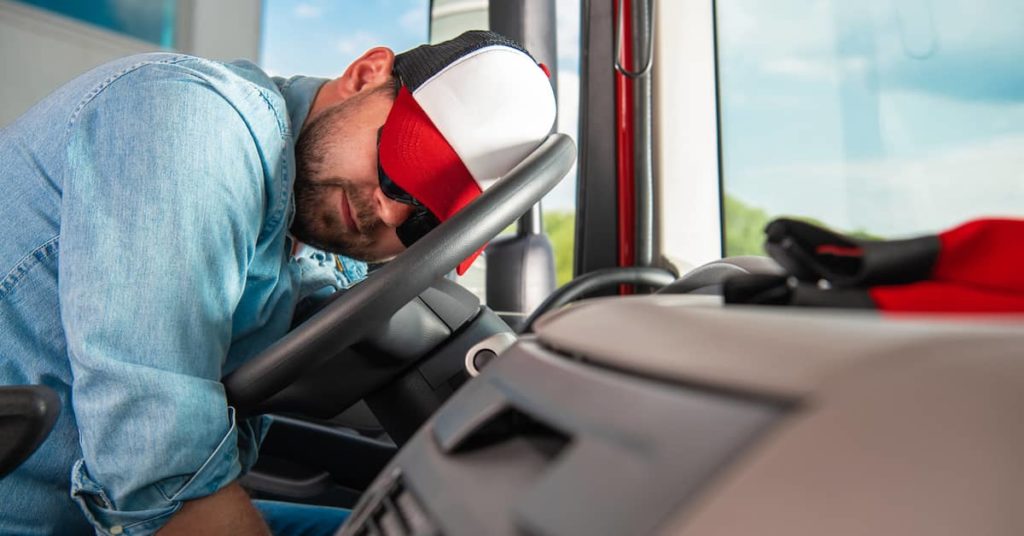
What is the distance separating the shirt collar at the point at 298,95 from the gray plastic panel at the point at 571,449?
756 mm

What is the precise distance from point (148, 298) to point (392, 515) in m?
0.39

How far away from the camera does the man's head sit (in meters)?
0.86

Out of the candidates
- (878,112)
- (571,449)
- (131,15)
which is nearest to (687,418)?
(571,449)

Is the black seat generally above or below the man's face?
below

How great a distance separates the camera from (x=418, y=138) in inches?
33.5

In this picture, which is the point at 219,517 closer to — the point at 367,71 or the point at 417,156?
the point at 417,156

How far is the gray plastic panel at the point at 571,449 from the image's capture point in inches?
7.8

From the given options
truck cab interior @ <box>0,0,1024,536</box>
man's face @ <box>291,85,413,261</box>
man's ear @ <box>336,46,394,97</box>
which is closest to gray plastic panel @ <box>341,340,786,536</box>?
truck cab interior @ <box>0,0,1024,536</box>

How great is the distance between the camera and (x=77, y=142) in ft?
2.27

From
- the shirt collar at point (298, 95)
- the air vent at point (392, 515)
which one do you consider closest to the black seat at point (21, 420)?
the air vent at point (392, 515)

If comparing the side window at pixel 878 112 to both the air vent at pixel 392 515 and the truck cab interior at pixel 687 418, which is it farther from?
the air vent at pixel 392 515

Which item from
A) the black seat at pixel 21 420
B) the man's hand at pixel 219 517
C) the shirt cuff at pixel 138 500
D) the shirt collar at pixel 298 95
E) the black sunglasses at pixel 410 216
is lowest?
the man's hand at pixel 219 517

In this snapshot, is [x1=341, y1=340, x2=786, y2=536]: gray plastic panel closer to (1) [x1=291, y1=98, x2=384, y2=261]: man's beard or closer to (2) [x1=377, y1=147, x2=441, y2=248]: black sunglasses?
(2) [x1=377, y1=147, x2=441, y2=248]: black sunglasses

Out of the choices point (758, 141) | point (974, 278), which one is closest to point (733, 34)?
point (758, 141)
